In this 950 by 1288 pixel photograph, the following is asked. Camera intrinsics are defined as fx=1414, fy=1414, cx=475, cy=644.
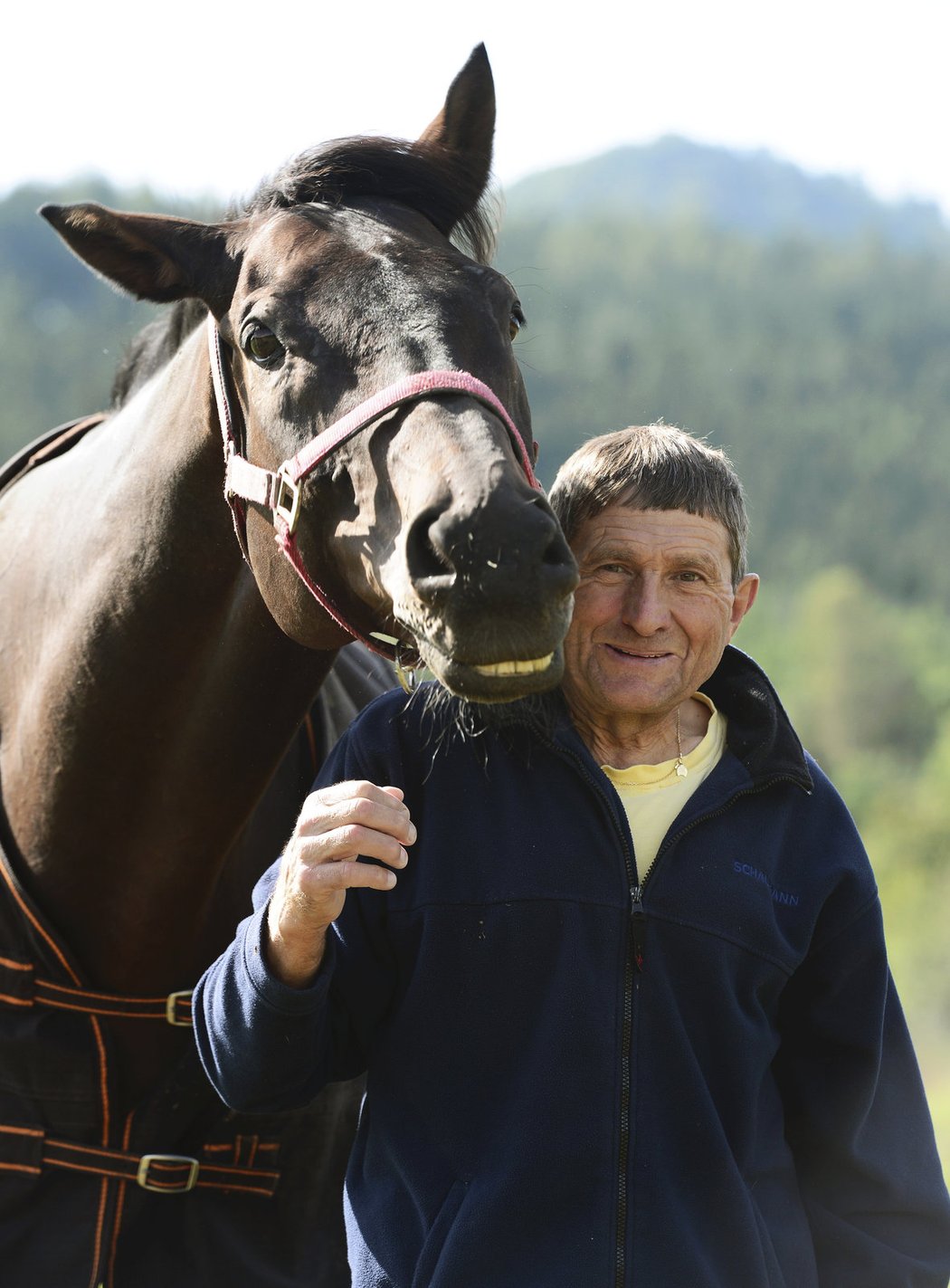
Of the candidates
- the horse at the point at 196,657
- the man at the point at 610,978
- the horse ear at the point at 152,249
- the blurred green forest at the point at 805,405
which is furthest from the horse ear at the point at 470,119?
the blurred green forest at the point at 805,405

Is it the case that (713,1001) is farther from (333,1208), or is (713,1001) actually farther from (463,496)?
(333,1208)

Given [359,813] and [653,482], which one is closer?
[359,813]

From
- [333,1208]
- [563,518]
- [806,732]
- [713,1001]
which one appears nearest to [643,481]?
[563,518]

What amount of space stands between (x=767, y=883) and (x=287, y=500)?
99cm

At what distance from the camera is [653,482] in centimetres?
235

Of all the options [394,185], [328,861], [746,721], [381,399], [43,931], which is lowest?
[43,931]

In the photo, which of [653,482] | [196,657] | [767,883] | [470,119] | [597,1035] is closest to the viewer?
[597,1035]

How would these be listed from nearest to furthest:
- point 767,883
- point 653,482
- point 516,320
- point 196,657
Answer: point 767,883
point 653,482
point 516,320
point 196,657

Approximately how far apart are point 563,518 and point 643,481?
0.16 m

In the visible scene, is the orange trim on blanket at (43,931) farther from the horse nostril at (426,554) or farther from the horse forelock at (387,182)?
the horse forelock at (387,182)

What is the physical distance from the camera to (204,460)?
8.63 feet

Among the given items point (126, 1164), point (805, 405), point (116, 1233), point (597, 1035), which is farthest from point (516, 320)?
point (805, 405)

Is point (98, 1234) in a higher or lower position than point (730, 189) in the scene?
lower

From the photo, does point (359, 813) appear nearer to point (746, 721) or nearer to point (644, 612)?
point (644, 612)
